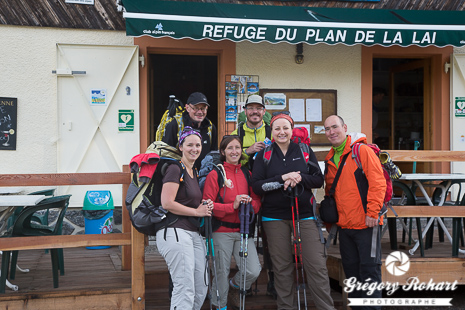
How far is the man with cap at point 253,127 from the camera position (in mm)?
4996

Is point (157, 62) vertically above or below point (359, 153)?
above

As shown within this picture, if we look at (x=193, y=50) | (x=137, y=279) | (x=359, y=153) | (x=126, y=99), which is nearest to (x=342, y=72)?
(x=193, y=50)

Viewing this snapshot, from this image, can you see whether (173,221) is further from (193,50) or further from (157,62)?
(157,62)

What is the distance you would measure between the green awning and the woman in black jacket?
8.32 feet

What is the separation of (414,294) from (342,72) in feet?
12.2

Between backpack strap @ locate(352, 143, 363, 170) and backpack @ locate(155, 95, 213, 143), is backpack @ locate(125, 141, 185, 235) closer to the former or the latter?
backpack @ locate(155, 95, 213, 143)

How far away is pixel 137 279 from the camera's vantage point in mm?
4633

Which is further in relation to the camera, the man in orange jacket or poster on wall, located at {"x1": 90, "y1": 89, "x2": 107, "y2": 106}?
poster on wall, located at {"x1": 90, "y1": 89, "x2": 107, "y2": 106}

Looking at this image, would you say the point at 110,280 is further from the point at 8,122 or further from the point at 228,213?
the point at 8,122

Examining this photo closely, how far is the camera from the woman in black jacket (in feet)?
14.6

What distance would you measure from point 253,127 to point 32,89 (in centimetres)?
377

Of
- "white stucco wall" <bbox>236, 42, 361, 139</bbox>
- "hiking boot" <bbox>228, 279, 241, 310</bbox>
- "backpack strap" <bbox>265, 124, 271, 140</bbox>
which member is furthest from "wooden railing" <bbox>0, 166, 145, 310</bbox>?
"white stucco wall" <bbox>236, 42, 361, 139</bbox>

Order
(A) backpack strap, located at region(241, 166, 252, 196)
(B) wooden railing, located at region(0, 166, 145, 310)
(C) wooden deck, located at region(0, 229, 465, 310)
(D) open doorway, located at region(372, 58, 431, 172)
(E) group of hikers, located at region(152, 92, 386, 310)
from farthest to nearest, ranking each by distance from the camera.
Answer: (D) open doorway, located at region(372, 58, 431, 172), (A) backpack strap, located at region(241, 166, 252, 196), (C) wooden deck, located at region(0, 229, 465, 310), (B) wooden railing, located at region(0, 166, 145, 310), (E) group of hikers, located at region(152, 92, 386, 310)

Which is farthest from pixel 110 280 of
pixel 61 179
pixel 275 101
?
pixel 275 101
